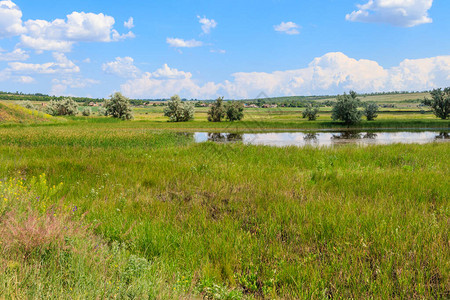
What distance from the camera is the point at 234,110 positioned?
223 ft

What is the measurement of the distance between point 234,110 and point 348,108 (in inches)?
1019

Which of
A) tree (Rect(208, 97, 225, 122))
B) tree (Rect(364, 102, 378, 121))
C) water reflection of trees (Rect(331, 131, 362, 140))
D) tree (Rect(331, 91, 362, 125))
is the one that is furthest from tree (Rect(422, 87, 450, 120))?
tree (Rect(208, 97, 225, 122))

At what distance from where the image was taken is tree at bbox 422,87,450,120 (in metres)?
58.0

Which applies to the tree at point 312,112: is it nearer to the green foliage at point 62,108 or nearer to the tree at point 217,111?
the tree at point 217,111

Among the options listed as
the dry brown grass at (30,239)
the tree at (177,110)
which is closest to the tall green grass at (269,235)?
the dry brown grass at (30,239)

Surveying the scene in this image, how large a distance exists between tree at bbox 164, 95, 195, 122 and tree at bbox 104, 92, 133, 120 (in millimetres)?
11430

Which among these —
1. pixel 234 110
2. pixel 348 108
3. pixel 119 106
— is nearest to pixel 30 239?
pixel 348 108

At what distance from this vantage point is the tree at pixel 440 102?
190 feet

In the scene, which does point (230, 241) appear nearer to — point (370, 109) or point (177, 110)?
point (370, 109)

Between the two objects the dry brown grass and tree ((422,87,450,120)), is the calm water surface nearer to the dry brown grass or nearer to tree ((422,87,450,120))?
the dry brown grass

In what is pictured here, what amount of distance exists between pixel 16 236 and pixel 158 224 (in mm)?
2397

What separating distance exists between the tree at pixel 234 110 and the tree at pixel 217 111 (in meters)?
1.33

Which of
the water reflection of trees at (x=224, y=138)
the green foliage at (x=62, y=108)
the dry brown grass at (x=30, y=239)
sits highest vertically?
the green foliage at (x=62, y=108)

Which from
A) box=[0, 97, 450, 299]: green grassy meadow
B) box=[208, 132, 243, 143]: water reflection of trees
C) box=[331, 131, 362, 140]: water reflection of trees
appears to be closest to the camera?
box=[0, 97, 450, 299]: green grassy meadow
